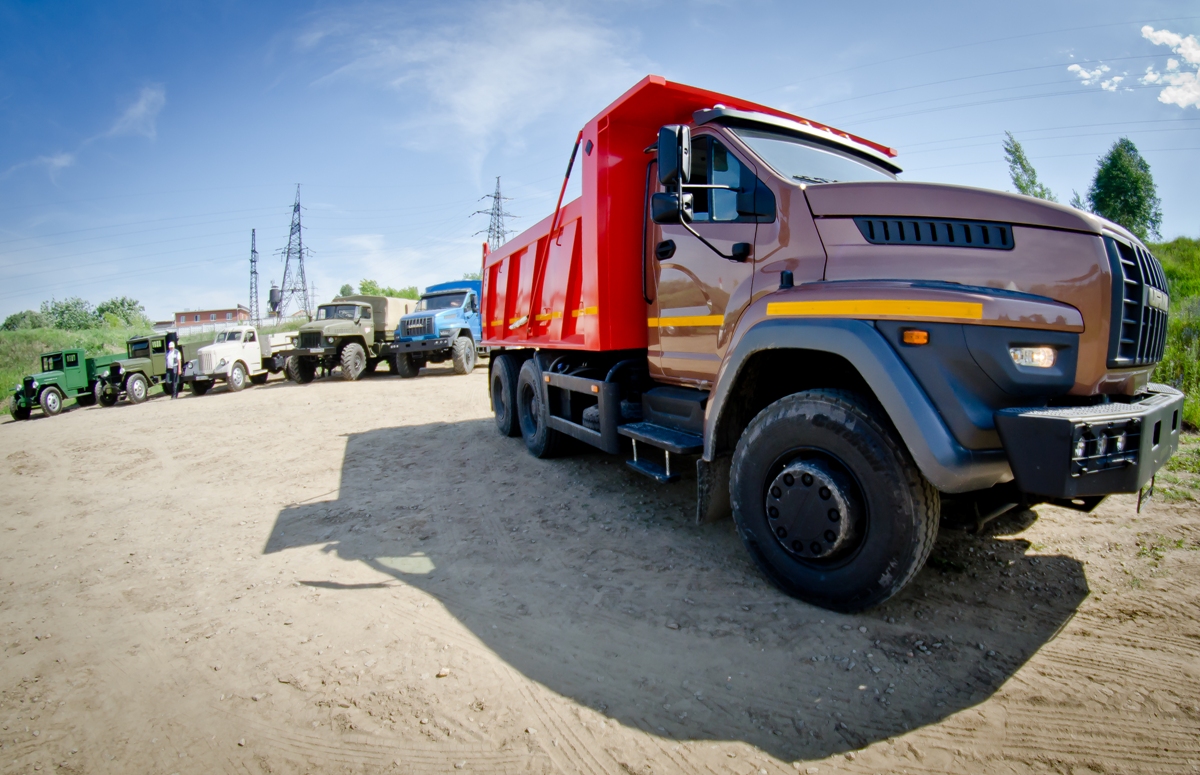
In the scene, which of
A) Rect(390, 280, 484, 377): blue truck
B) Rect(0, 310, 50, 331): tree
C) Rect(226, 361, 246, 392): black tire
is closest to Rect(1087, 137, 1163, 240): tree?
Rect(390, 280, 484, 377): blue truck

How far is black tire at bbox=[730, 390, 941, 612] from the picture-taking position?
7.97ft

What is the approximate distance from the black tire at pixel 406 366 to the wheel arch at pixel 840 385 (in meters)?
14.4

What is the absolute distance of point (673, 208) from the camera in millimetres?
3227

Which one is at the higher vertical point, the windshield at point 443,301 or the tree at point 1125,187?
the tree at point 1125,187

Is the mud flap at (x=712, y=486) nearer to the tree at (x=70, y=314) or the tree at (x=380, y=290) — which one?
the tree at (x=380, y=290)

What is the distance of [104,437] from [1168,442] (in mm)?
13864

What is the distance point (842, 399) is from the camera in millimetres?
2586

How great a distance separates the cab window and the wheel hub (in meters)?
1.40

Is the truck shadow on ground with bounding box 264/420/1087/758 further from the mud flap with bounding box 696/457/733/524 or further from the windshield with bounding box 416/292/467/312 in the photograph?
the windshield with bounding box 416/292/467/312

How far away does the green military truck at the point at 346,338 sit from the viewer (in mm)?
16453

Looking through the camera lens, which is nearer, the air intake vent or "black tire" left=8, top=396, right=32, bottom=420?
the air intake vent

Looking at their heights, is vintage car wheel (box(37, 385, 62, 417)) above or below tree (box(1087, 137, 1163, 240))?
below

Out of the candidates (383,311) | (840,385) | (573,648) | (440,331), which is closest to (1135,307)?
(840,385)

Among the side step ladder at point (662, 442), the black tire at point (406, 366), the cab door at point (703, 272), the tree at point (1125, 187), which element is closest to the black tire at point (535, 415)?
the side step ladder at point (662, 442)
